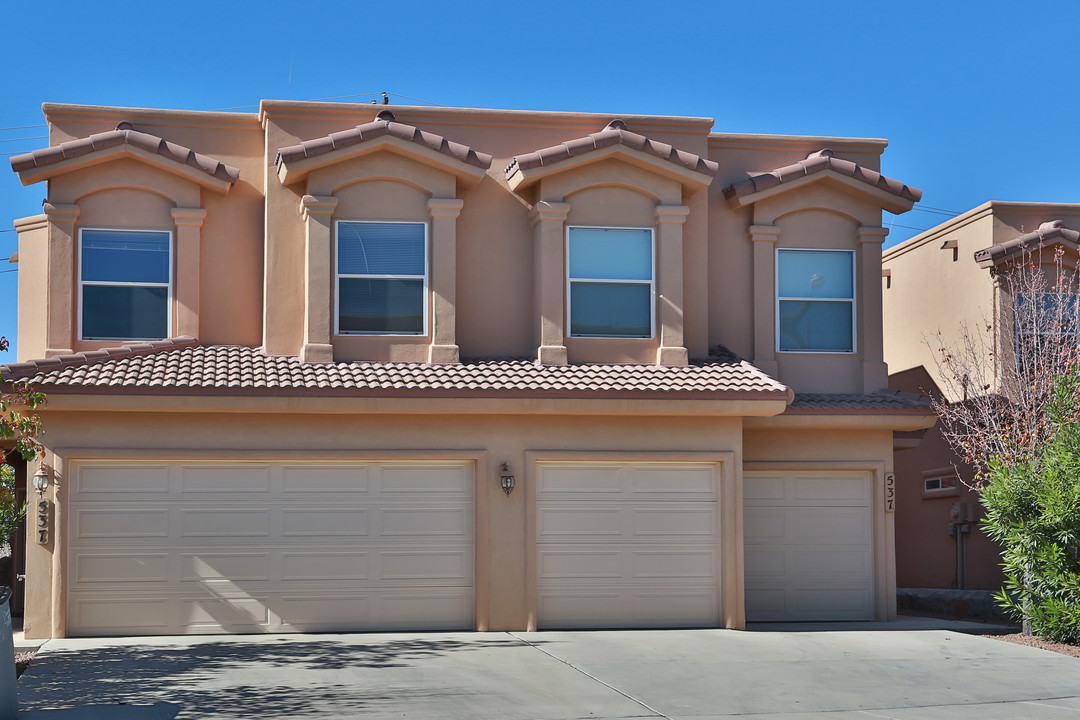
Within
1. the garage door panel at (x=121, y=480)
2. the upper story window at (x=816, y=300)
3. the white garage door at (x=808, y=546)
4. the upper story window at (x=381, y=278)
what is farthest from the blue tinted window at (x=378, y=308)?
the upper story window at (x=816, y=300)

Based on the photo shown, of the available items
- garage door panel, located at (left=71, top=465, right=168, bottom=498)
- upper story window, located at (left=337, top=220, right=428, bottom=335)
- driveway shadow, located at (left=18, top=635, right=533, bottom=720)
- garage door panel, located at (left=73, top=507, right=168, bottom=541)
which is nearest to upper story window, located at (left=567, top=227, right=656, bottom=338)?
upper story window, located at (left=337, top=220, right=428, bottom=335)

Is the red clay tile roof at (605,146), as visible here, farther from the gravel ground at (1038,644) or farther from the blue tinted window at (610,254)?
the gravel ground at (1038,644)

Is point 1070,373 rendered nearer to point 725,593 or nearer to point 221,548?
point 725,593

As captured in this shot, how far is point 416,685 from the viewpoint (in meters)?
11.1

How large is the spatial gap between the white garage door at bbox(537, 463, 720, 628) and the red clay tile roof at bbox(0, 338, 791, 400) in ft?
3.65

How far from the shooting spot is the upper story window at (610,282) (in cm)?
1683

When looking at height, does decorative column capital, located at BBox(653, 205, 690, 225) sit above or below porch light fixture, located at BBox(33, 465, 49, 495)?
above

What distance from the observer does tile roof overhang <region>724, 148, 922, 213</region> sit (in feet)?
57.9

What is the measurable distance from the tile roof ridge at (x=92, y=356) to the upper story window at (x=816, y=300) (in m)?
8.33

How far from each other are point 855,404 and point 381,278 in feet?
21.8

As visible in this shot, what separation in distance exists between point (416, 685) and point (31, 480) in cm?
620

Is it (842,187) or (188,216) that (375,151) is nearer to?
(188,216)

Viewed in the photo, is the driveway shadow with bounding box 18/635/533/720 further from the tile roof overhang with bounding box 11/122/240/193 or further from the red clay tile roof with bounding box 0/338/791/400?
the tile roof overhang with bounding box 11/122/240/193

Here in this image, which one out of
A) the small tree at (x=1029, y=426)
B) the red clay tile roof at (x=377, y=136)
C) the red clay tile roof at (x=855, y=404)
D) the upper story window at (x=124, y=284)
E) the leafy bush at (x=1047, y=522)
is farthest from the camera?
the red clay tile roof at (x=855, y=404)
